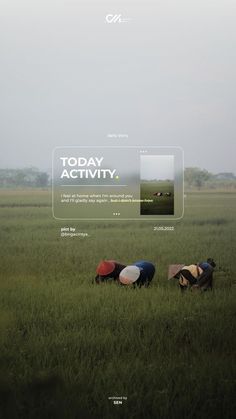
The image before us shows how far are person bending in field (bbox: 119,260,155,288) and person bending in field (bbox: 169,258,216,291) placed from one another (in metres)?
0.10

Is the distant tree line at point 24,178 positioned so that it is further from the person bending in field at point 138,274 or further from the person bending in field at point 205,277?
the person bending in field at point 205,277

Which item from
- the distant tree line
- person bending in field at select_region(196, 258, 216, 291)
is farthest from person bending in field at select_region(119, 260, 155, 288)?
the distant tree line

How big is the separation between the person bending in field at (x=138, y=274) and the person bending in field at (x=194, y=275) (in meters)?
0.10

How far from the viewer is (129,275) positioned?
2.40 m

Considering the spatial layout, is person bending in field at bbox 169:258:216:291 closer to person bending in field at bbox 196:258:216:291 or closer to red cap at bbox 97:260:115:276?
person bending in field at bbox 196:258:216:291

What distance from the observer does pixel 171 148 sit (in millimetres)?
2438

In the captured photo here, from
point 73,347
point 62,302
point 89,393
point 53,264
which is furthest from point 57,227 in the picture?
point 89,393

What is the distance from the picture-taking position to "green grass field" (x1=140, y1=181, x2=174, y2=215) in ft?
7.93

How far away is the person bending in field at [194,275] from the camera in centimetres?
239

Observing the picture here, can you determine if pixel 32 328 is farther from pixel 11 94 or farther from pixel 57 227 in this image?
pixel 11 94

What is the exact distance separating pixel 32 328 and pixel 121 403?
45 centimetres

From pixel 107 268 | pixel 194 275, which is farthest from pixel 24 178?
pixel 194 275

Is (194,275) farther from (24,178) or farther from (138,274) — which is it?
(24,178)

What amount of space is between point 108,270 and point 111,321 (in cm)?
23
